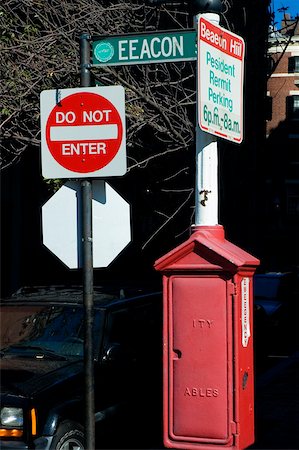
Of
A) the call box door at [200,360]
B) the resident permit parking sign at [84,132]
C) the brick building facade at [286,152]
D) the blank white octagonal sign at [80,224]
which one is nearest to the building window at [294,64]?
the brick building facade at [286,152]

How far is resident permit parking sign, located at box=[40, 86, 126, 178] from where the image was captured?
5.87 m

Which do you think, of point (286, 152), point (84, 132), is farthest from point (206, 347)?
point (286, 152)

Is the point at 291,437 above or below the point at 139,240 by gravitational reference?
below

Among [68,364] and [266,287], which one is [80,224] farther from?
[266,287]

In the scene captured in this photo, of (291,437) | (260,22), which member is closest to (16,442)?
(291,437)

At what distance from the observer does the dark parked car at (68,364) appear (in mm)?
6770

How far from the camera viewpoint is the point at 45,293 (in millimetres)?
8969

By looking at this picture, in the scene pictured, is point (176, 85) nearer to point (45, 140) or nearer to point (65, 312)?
point (65, 312)

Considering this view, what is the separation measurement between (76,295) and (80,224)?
290cm

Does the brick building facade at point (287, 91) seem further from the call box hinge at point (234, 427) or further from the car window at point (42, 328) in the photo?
the call box hinge at point (234, 427)

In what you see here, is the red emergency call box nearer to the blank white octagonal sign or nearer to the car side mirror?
Result: the blank white octagonal sign

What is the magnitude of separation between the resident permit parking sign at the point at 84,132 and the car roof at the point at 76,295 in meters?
2.57

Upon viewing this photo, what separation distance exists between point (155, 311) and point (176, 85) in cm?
335

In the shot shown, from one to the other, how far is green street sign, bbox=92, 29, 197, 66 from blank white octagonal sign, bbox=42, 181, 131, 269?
987 millimetres
